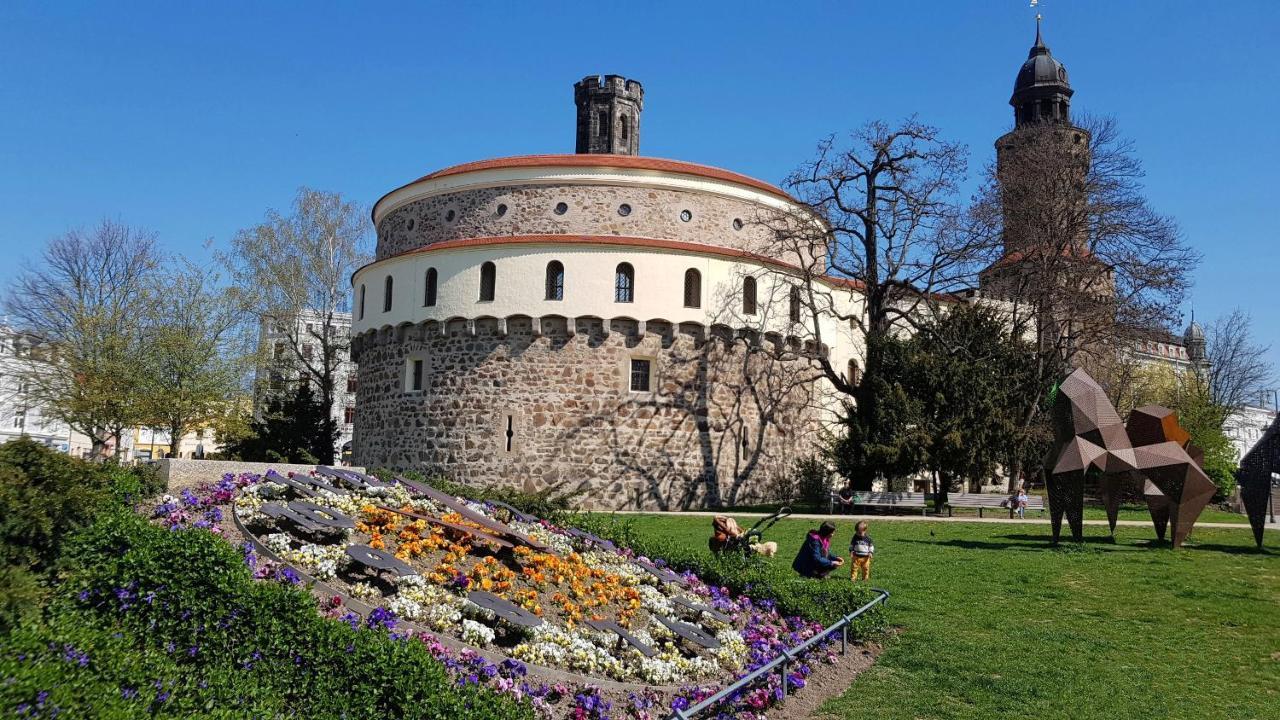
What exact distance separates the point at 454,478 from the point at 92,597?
19576 mm

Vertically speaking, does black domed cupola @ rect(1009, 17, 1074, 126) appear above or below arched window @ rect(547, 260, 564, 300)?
Result: above

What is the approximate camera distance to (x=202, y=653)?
24.9ft

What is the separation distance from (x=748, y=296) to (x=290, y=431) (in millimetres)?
17787

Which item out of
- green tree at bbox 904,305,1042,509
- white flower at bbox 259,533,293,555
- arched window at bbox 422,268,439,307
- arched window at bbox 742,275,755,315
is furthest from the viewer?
arched window at bbox 742,275,755,315

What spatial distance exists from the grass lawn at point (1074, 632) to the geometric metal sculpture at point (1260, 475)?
0.63m

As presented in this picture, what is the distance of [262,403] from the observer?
41000 millimetres

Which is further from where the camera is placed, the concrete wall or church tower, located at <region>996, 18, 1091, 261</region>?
church tower, located at <region>996, 18, 1091, 261</region>

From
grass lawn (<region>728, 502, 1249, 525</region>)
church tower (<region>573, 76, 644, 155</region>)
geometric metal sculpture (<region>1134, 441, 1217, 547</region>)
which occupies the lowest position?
grass lawn (<region>728, 502, 1249, 525</region>)

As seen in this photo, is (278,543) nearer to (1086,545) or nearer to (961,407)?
(1086,545)

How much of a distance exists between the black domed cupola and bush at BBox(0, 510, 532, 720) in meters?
54.0

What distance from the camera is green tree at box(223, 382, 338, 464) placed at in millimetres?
34688

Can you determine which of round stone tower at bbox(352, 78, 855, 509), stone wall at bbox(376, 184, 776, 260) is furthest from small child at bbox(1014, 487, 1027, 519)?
stone wall at bbox(376, 184, 776, 260)

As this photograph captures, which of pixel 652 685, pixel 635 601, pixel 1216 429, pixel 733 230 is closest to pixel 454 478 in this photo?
pixel 733 230

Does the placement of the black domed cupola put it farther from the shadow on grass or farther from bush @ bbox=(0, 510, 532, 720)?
bush @ bbox=(0, 510, 532, 720)
